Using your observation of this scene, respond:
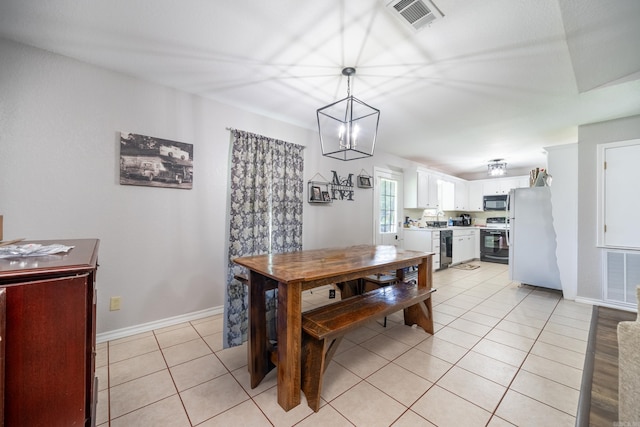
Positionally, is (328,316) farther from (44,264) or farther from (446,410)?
(44,264)

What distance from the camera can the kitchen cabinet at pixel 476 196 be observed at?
257 inches

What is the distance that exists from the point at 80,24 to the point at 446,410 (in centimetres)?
341

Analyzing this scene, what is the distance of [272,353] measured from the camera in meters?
1.76

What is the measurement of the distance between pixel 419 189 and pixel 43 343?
215 inches

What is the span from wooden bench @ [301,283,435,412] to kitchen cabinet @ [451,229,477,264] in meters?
3.89

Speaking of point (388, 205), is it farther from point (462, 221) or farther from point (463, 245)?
point (462, 221)

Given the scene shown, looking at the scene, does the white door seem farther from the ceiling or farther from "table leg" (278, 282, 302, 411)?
"table leg" (278, 282, 302, 411)

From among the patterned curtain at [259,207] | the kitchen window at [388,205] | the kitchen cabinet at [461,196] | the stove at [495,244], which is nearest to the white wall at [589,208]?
the stove at [495,244]

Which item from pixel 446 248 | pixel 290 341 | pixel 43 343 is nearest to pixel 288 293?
pixel 290 341

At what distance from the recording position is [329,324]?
1590 mm

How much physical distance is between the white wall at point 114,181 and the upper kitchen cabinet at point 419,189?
3.44 m

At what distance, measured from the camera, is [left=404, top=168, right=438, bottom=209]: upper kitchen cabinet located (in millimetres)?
5254

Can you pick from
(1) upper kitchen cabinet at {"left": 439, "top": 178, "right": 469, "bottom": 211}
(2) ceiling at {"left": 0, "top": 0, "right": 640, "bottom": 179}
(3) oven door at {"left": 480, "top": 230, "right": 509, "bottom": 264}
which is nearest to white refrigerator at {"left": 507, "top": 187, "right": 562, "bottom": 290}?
(2) ceiling at {"left": 0, "top": 0, "right": 640, "bottom": 179}

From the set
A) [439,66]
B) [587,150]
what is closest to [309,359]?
[439,66]
